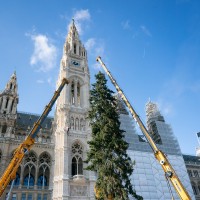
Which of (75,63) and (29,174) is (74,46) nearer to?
(75,63)

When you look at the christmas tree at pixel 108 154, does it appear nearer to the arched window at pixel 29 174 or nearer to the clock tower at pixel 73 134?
the clock tower at pixel 73 134

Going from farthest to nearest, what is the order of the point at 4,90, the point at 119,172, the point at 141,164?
the point at 141,164 < the point at 4,90 < the point at 119,172

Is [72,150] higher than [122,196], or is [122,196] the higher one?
[72,150]

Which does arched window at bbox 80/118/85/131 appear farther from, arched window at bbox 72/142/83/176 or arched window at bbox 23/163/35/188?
arched window at bbox 23/163/35/188

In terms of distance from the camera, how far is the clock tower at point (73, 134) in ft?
103

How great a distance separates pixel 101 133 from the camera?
2053cm

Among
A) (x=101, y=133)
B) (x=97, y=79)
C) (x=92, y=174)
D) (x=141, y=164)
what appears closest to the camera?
(x=101, y=133)

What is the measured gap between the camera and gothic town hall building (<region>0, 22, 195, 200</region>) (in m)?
31.7

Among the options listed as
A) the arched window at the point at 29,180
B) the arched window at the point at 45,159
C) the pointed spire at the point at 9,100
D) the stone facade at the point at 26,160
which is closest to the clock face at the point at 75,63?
the pointed spire at the point at 9,100

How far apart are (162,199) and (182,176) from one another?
8.88 m

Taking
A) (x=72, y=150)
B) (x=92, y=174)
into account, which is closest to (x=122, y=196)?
(x=92, y=174)

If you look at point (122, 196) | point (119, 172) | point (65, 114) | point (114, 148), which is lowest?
point (122, 196)

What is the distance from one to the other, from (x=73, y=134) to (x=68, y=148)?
268cm

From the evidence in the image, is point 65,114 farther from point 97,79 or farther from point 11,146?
point 97,79
